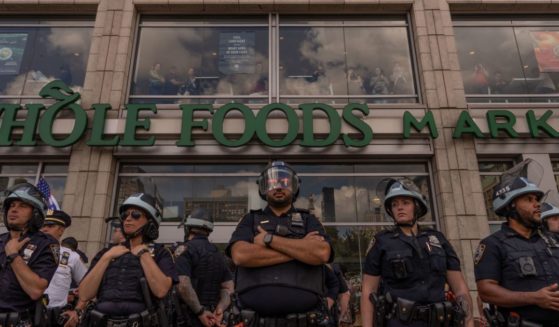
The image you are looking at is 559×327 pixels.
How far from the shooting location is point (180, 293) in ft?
13.8

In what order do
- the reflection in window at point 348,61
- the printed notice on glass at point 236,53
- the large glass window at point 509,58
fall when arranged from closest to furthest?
the large glass window at point 509,58 → the reflection in window at point 348,61 → the printed notice on glass at point 236,53

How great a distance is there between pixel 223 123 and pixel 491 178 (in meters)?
6.21

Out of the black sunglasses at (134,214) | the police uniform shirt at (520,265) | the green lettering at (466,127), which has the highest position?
the green lettering at (466,127)

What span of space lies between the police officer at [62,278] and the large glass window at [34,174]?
12.1 feet

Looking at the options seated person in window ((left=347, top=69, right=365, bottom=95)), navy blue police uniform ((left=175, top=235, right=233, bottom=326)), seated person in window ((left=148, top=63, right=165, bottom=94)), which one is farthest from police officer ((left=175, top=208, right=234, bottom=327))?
seated person in window ((left=347, top=69, right=365, bottom=95))

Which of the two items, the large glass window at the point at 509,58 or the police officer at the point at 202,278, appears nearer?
the police officer at the point at 202,278

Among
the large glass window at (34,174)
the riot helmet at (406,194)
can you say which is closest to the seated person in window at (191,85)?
the large glass window at (34,174)

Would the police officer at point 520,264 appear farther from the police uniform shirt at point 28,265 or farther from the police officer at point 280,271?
the police uniform shirt at point 28,265

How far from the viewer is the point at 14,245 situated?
122 inches

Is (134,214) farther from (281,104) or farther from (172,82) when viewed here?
(172,82)

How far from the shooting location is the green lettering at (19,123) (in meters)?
8.03

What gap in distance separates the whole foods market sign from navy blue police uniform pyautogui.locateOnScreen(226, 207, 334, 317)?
523 centimetres

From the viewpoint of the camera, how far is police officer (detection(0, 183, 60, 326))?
3014mm

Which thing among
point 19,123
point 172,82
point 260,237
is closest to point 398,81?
point 172,82
